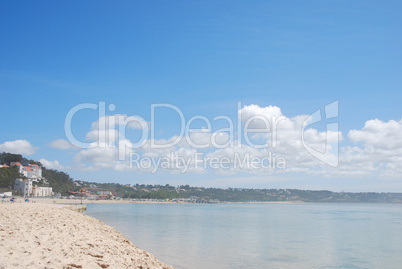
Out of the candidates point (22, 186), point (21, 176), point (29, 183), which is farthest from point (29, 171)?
point (22, 186)

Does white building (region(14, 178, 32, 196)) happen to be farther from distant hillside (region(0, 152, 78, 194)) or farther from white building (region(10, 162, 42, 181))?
white building (region(10, 162, 42, 181))

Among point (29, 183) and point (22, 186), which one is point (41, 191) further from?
point (22, 186)

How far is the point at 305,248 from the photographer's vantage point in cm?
2267

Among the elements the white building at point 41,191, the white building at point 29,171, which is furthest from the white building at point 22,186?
the white building at point 29,171

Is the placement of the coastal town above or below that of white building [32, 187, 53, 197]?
above

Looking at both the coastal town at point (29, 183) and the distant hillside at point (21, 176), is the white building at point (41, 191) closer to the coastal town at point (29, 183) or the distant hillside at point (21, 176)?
the coastal town at point (29, 183)

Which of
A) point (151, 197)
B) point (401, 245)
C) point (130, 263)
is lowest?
point (151, 197)

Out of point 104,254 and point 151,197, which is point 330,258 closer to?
point 104,254

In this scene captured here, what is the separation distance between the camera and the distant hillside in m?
83.2

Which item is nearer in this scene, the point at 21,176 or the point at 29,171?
the point at 21,176

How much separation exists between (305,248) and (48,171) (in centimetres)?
13112

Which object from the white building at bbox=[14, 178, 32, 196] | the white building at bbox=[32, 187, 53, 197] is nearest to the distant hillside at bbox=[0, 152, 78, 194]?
the white building at bbox=[14, 178, 32, 196]

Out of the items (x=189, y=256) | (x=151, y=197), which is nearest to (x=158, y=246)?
(x=189, y=256)

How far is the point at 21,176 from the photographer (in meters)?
95.9
